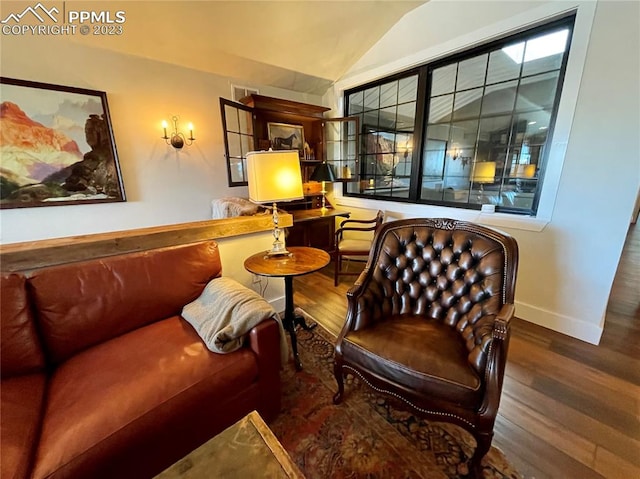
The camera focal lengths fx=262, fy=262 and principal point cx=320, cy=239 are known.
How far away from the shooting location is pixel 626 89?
1.71m

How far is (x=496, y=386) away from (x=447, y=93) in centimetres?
279

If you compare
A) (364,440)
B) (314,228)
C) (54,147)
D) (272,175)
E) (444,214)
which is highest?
(54,147)

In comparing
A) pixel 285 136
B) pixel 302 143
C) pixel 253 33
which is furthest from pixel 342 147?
pixel 253 33

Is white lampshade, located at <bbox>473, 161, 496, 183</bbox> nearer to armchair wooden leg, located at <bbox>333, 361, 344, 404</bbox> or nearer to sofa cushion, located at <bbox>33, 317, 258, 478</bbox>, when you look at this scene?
armchair wooden leg, located at <bbox>333, 361, 344, 404</bbox>

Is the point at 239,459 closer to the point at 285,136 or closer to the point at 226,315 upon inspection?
the point at 226,315

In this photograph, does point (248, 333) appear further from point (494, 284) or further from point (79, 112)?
point (79, 112)

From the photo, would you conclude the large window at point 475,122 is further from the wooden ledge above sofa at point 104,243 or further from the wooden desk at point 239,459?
the wooden desk at point 239,459

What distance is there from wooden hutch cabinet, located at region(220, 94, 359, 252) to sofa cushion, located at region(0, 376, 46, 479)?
2.52 meters

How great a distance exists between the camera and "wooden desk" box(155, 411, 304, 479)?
0.77 metres

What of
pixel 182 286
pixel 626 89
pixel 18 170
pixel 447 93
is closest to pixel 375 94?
pixel 447 93

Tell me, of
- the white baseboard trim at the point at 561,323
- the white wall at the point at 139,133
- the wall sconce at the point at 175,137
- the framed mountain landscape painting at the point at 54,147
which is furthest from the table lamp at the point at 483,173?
the framed mountain landscape painting at the point at 54,147

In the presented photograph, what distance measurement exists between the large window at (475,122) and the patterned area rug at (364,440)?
2.00 meters

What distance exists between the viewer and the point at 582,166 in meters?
1.91

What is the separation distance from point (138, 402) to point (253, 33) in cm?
329
